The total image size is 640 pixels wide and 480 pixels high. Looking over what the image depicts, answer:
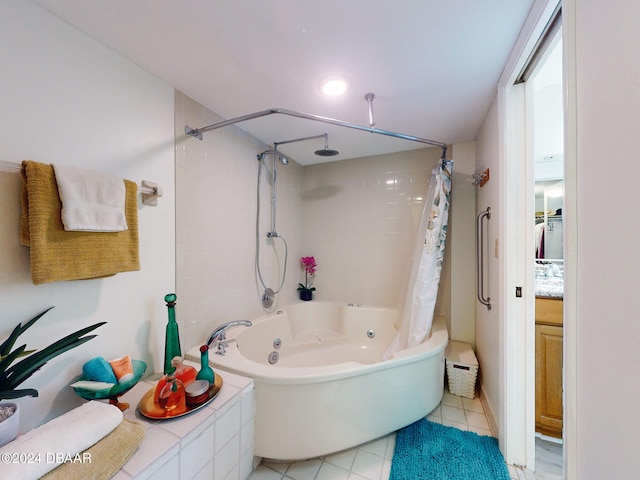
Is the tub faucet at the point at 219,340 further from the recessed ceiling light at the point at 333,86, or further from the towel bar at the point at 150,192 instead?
the recessed ceiling light at the point at 333,86

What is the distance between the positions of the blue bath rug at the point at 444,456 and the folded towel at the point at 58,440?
1334 mm

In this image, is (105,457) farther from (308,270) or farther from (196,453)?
(308,270)

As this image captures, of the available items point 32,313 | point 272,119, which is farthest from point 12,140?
point 272,119

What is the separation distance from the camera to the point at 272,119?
1.83 metres

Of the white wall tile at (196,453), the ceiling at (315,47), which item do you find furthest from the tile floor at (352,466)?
the ceiling at (315,47)

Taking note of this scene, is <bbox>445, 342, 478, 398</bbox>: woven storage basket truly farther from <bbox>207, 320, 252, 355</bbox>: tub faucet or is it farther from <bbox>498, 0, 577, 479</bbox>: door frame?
<bbox>207, 320, 252, 355</bbox>: tub faucet

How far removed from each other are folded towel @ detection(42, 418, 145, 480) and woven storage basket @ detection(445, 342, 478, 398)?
2013 millimetres

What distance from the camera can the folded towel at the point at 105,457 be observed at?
666mm

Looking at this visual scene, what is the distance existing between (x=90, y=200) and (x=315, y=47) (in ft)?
3.87

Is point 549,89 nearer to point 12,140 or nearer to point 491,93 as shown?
point 491,93

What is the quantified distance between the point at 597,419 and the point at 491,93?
65.5 inches

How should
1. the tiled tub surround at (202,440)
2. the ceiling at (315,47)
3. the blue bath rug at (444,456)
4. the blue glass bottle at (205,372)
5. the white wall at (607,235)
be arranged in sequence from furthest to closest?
the blue bath rug at (444,456) < the blue glass bottle at (205,372) < the ceiling at (315,47) < the tiled tub surround at (202,440) < the white wall at (607,235)

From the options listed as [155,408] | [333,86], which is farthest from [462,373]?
[333,86]

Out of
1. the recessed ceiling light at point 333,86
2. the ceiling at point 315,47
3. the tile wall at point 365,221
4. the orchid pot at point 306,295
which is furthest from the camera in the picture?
the orchid pot at point 306,295
